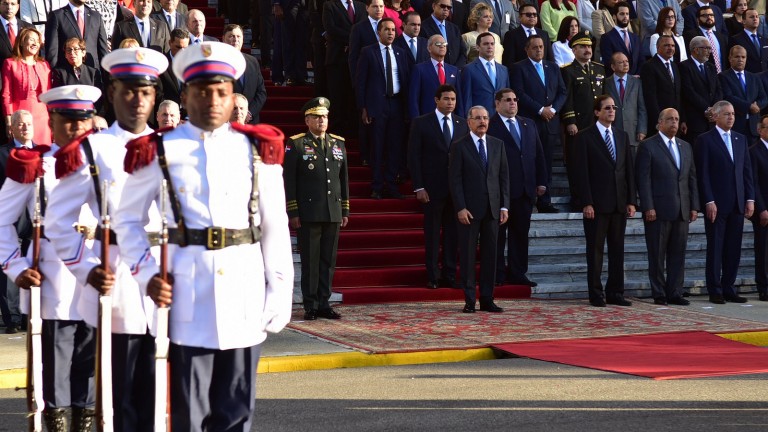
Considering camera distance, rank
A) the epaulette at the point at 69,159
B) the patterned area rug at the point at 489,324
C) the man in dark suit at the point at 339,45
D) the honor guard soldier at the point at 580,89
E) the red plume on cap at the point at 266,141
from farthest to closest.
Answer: the man in dark suit at the point at 339,45 → the honor guard soldier at the point at 580,89 → the patterned area rug at the point at 489,324 → the epaulette at the point at 69,159 → the red plume on cap at the point at 266,141

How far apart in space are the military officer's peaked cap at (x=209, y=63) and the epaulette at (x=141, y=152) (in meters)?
0.27

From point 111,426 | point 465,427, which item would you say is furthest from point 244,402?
point 465,427

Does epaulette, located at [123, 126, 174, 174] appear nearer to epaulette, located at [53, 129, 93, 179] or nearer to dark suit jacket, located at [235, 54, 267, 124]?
epaulette, located at [53, 129, 93, 179]

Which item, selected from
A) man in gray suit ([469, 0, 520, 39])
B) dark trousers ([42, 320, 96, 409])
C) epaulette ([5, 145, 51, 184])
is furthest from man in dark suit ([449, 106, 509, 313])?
epaulette ([5, 145, 51, 184])

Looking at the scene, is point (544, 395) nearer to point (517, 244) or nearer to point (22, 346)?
point (22, 346)

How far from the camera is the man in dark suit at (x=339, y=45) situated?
15688mm

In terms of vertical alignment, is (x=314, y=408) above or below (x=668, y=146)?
below

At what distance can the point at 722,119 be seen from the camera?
14312mm

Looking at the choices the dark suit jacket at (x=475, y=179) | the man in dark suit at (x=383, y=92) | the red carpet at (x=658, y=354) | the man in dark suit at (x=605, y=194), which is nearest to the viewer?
the red carpet at (x=658, y=354)

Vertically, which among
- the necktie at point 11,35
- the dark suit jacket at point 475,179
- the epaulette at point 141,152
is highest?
the necktie at point 11,35

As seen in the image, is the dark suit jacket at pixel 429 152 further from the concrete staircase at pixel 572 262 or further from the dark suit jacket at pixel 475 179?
the concrete staircase at pixel 572 262

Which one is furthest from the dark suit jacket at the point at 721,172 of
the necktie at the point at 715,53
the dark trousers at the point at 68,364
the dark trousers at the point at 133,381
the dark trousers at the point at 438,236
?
the dark trousers at the point at 133,381

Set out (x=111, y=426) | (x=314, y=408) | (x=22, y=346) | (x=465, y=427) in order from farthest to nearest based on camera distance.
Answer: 1. (x=22, y=346)
2. (x=314, y=408)
3. (x=465, y=427)
4. (x=111, y=426)

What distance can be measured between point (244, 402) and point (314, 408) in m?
3.19
